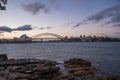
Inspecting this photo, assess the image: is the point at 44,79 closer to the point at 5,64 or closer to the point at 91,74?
the point at 91,74

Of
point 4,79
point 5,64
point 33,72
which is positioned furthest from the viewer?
point 5,64

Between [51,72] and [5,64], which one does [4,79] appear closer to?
[51,72]

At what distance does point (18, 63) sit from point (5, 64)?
3236 mm

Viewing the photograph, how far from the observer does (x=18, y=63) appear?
51.4 m

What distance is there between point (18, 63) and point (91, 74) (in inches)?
722

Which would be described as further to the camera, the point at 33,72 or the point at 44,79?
the point at 33,72

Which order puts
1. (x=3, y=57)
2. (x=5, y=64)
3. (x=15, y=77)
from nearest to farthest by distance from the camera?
(x=15, y=77)
(x=5, y=64)
(x=3, y=57)

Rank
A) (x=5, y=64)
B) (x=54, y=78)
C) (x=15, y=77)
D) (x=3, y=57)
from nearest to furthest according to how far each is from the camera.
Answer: (x=15, y=77) → (x=54, y=78) → (x=5, y=64) → (x=3, y=57)

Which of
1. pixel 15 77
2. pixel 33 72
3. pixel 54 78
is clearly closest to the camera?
pixel 15 77

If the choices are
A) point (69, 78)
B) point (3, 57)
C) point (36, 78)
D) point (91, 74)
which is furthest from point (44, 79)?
point (3, 57)

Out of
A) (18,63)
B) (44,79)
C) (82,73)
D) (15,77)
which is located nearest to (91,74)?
(82,73)

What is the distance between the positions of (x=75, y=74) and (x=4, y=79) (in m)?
13.9

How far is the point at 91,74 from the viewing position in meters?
40.6

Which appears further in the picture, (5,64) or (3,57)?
(3,57)
